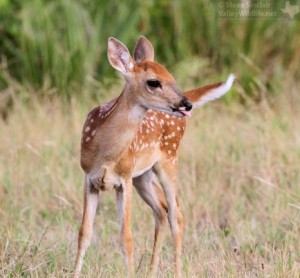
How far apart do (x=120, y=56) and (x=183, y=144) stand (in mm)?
2762

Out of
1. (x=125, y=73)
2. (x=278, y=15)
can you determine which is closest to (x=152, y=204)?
(x=125, y=73)

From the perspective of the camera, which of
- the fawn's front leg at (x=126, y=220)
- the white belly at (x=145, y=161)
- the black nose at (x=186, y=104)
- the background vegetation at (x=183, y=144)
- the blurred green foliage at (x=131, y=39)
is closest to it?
the black nose at (x=186, y=104)

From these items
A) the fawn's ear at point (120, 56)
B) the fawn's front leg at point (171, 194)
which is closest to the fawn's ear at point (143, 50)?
the fawn's ear at point (120, 56)

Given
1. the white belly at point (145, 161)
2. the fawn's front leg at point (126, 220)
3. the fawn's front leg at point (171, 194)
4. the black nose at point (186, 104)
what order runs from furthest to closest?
the fawn's front leg at point (171, 194) → the white belly at point (145, 161) → the fawn's front leg at point (126, 220) → the black nose at point (186, 104)

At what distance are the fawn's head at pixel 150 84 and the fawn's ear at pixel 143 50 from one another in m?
0.21

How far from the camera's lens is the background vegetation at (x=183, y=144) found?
6.12 metres

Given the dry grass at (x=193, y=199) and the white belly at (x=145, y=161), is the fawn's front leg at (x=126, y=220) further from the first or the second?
the white belly at (x=145, y=161)

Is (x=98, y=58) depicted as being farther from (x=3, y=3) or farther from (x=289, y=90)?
(x=289, y=90)

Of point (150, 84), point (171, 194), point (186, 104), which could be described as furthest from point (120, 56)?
point (171, 194)

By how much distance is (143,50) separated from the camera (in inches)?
252

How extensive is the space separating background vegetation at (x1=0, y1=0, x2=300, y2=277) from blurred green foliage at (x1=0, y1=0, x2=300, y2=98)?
1 centimetres

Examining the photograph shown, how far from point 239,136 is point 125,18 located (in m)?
3.03

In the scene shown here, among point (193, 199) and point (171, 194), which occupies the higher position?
point (171, 194)

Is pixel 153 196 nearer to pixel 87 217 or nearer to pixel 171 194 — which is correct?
pixel 171 194
